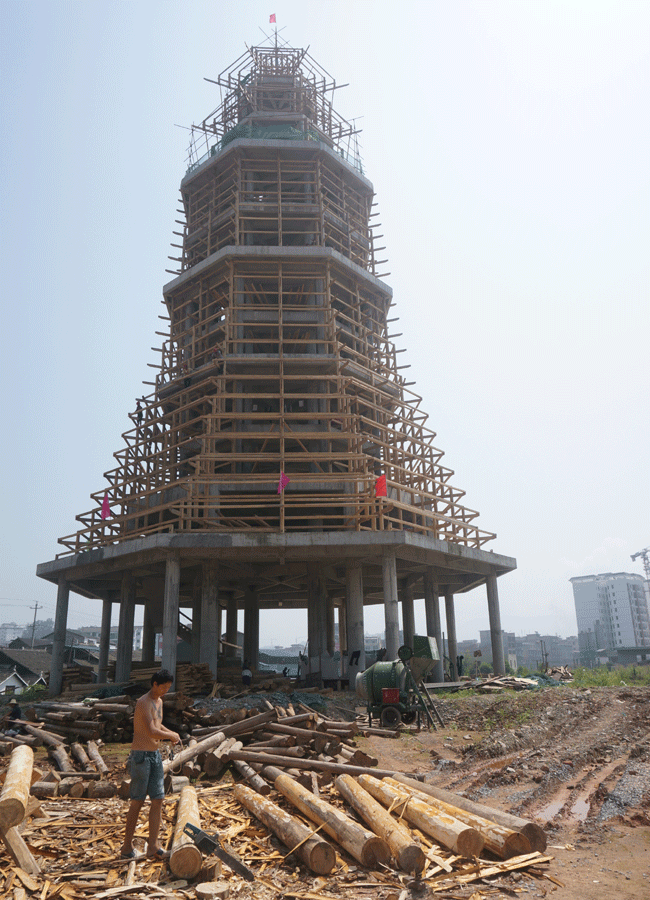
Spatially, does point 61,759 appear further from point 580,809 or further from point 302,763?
point 580,809

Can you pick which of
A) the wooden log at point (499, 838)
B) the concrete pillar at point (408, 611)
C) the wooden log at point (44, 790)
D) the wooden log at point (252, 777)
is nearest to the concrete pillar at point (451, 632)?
the concrete pillar at point (408, 611)

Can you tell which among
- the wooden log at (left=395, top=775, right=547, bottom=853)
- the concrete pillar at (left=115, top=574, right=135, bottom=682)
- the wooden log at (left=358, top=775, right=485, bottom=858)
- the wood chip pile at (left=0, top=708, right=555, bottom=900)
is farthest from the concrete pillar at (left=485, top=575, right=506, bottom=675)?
the wooden log at (left=358, top=775, right=485, bottom=858)

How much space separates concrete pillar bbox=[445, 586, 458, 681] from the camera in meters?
37.4

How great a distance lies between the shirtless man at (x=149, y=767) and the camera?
7016mm

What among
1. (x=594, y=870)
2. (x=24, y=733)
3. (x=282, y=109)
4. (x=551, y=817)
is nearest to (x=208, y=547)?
(x=24, y=733)

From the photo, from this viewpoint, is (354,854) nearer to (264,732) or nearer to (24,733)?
(264,732)

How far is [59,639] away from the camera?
32.9 metres

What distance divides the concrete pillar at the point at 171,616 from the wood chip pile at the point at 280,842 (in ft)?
51.6

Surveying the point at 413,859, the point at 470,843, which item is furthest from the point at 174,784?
the point at 470,843

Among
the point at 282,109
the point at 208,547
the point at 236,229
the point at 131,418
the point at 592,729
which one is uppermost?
the point at 282,109

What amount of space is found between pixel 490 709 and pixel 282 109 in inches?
1656

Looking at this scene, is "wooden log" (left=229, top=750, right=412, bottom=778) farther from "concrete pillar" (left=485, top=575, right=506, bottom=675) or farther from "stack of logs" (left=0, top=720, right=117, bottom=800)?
"concrete pillar" (left=485, top=575, right=506, bottom=675)

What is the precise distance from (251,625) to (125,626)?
7647 millimetres

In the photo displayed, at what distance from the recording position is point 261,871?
6887mm
